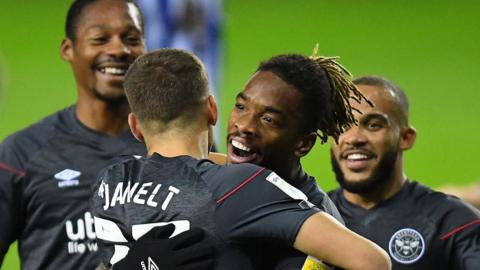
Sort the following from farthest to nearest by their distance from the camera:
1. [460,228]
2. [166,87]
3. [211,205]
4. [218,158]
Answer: [460,228]
[218,158]
[166,87]
[211,205]

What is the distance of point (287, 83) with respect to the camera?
11.2 feet

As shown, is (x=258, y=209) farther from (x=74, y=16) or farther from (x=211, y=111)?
(x=74, y=16)

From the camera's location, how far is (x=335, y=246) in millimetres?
3027

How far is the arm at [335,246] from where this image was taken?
3023 mm

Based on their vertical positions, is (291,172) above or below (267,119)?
below

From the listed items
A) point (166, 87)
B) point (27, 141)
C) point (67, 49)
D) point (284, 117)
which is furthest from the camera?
point (67, 49)

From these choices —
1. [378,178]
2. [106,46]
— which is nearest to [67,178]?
[106,46]

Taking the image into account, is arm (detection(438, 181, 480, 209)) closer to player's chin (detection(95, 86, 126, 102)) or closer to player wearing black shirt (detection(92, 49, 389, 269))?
player's chin (detection(95, 86, 126, 102))

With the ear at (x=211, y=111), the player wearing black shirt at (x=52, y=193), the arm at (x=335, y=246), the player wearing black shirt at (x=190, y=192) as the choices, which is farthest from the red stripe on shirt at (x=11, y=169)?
the arm at (x=335, y=246)

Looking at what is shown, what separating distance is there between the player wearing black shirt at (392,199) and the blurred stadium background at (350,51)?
3.67 metres

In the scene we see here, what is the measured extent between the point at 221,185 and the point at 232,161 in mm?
306

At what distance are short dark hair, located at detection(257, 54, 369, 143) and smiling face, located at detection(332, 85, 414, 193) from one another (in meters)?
0.77

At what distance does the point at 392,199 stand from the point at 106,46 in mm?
1127

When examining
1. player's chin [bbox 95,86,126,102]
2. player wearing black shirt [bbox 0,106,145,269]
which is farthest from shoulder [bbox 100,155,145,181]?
player's chin [bbox 95,86,126,102]
